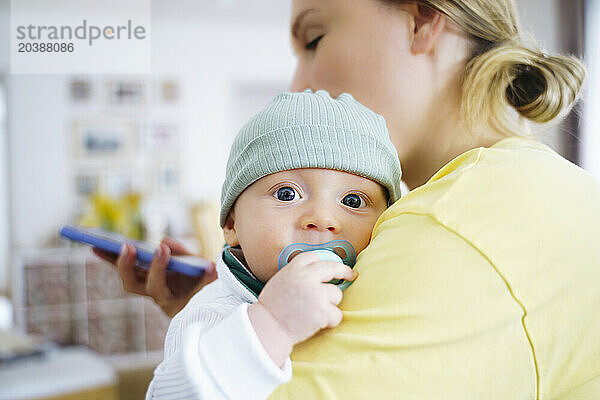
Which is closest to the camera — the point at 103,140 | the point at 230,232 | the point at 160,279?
the point at 230,232

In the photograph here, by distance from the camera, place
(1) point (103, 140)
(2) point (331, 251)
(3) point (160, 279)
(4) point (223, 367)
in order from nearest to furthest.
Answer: (4) point (223, 367), (2) point (331, 251), (3) point (160, 279), (1) point (103, 140)

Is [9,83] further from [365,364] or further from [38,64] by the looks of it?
[365,364]

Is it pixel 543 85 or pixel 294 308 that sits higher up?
pixel 543 85

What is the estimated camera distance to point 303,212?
63 cm

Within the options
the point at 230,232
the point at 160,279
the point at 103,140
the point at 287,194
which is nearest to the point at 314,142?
the point at 287,194

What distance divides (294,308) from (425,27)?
18.8 inches

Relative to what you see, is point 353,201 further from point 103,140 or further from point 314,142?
point 103,140

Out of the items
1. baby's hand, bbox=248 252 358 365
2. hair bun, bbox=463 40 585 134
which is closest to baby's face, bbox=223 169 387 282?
baby's hand, bbox=248 252 358 365

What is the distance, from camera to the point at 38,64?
86 cm

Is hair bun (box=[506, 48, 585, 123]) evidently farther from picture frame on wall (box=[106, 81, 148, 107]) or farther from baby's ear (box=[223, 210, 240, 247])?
picture frame on wall (box=[106, 81, 148, 107])

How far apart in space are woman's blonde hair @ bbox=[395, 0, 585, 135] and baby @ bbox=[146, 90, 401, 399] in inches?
6.7

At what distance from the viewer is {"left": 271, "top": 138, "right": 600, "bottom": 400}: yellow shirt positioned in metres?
0.48

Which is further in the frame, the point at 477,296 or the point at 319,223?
the point at 319,223

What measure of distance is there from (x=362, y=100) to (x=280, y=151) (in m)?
0.25
